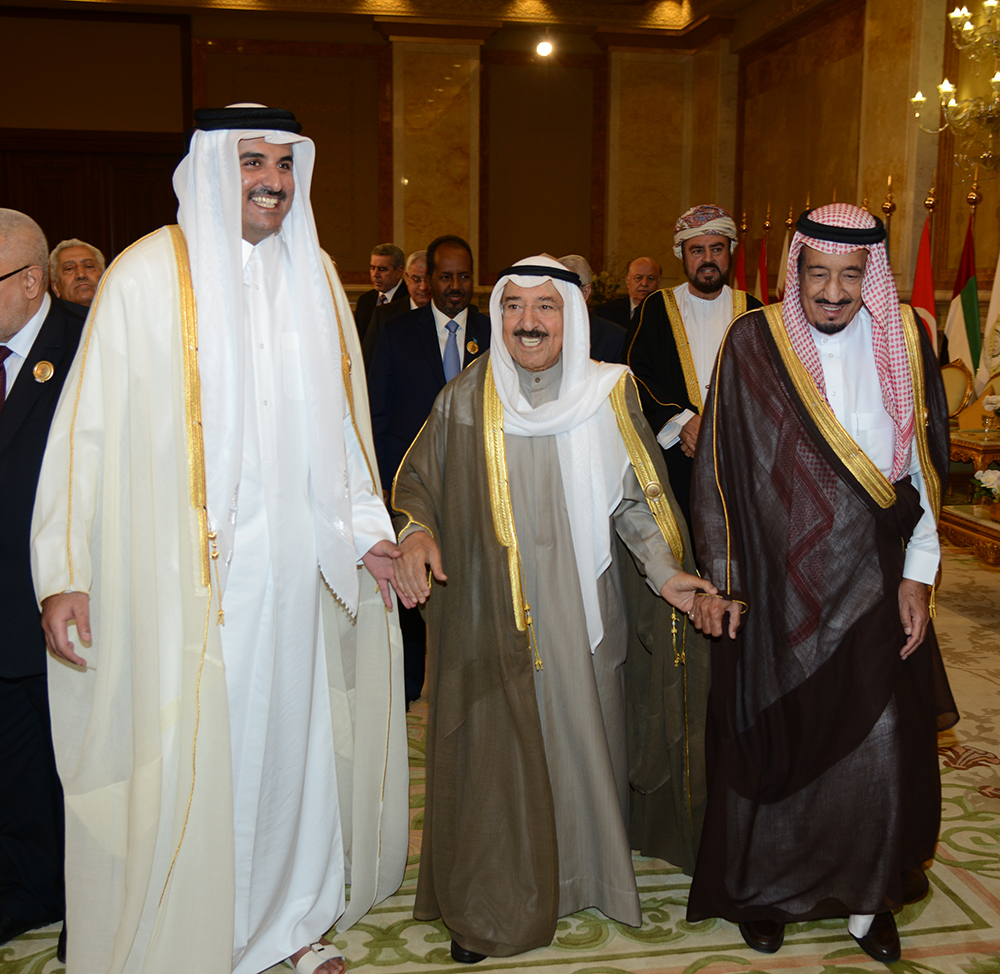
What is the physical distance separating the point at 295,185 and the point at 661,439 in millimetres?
2080

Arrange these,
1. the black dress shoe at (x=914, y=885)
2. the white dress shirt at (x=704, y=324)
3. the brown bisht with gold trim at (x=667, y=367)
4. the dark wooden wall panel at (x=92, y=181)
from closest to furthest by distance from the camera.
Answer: the black dress shoe at (x=914, y=885), the brown bisht with gold trim at (x=667, y=367), the white dress shirt at (x=704, y=324), the dark wooden wall panel at (x=92, y=181)

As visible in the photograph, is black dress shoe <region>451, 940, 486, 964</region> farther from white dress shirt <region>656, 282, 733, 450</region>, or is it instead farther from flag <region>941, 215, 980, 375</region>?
flag <region>941, 215, 980, 375</region>

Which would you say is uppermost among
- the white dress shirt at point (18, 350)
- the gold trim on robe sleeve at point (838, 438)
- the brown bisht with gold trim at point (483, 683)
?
the white dress shirt at point (18, 350)

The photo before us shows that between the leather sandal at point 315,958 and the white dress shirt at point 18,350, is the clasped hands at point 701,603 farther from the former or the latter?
the white dress shirt at point 18,350

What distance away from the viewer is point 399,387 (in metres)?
4.30

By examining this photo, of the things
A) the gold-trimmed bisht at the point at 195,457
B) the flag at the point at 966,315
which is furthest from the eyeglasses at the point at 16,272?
the flag at the point at 966,315

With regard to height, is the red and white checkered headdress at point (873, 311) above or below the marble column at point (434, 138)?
below

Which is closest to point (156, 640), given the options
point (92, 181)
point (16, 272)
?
point (16, 272)

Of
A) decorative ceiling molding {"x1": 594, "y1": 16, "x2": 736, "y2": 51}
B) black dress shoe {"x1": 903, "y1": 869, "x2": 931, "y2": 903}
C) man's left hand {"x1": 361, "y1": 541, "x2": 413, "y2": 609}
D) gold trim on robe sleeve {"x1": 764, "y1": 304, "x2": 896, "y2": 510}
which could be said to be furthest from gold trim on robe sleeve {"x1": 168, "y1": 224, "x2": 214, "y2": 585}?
decorative ceiling molding {"x1": 594, "y1": 16, "x2": 736, "y2": 51}

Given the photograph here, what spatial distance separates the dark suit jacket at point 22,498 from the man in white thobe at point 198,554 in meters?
0.26

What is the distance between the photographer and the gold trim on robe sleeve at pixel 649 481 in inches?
103

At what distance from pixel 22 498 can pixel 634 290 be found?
479 cm

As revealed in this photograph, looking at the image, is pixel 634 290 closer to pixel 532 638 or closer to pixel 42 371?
pixel 532 638

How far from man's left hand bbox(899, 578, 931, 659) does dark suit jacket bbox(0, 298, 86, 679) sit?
218 centimetres
